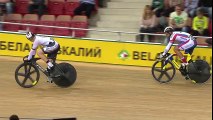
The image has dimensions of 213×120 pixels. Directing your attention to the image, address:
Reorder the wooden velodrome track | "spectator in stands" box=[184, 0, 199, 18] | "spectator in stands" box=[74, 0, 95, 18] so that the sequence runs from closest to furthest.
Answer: the wooden velodrome track → "spectator in stands" box=[184, 0, 199, 18] → "spectator in stands" box=[74, 0, 95, 18]

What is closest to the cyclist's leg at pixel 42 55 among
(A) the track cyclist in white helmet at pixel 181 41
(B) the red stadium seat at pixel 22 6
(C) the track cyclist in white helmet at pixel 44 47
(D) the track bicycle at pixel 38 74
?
(C) the track cyclist in white helmet at pixel 44 47

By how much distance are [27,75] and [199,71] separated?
13.8ft

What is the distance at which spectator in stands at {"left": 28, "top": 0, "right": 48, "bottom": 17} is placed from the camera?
15.4m

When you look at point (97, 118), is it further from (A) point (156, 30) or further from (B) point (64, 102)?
(A) point (156, 30)

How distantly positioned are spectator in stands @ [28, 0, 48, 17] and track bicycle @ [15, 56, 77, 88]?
15.7 feet

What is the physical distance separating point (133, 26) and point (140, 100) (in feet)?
16.9

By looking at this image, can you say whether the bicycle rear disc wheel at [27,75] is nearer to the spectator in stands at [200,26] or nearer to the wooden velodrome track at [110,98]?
the wooden velodrome track at [110,98]

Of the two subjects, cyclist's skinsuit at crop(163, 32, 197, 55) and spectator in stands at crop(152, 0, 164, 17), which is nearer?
cyclist's skinsuit at crop(163, 32, 197, 55)

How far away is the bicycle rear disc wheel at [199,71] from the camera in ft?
37.1

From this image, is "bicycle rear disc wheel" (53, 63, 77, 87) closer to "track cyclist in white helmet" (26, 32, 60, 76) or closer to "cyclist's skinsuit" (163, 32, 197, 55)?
"track cyclist in white helmet" (26, 32, 60, 76)

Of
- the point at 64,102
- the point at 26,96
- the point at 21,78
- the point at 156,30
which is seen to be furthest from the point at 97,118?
the point at 156,30

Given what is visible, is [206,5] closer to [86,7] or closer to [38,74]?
[86,7]

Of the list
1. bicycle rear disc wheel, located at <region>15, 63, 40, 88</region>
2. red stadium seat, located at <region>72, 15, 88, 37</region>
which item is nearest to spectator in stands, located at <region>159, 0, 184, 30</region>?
red stadium seat, located at <region>72, 15, 88, 37</region>

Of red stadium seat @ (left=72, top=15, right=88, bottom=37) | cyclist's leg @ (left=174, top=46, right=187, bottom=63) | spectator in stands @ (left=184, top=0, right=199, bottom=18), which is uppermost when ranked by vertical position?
spectator in stands @ (left=184, top=0, right=199, bottom=18)
